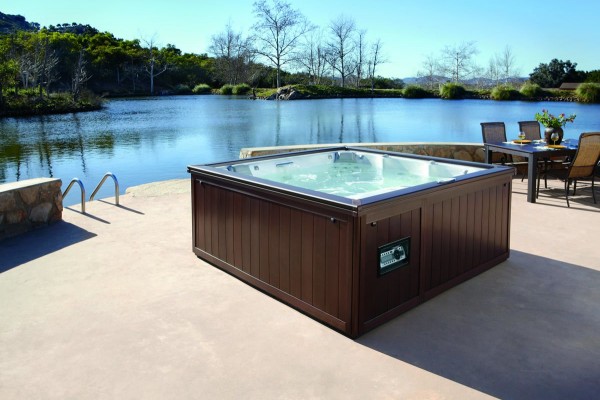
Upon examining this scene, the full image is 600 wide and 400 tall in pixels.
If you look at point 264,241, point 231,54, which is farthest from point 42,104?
point 264,241

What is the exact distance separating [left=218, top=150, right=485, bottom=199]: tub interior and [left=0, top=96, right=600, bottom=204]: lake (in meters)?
4.93

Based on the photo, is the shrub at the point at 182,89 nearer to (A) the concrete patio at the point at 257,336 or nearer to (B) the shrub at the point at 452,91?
(B) the shrub at the point at 452,91

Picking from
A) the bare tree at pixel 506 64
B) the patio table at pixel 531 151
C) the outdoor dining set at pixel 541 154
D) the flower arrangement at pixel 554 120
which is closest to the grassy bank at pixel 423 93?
the bare tree at pixel 506 64

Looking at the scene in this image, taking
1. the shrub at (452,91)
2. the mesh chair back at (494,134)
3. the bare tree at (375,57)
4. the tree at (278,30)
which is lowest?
the mesh chair back at (494,134)

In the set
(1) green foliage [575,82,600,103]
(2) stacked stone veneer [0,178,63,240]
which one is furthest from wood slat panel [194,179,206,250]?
(1) green foliage [575,82,600,103]

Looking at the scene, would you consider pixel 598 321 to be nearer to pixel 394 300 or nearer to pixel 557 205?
pixel 394 300

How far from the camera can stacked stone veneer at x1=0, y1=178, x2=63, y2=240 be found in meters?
4.26

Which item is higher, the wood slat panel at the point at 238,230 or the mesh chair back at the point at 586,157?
the mesh chair back at the point at 586,157

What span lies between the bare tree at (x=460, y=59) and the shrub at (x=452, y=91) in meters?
4.06

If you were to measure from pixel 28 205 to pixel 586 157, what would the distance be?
Result: 207 inches

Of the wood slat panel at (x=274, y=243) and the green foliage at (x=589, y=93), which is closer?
the wood slat panel at (x=274, y=243)

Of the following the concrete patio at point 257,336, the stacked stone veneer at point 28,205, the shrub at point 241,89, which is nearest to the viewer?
the concrete patio at point 257,336

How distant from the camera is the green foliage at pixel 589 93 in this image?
57.1 feet

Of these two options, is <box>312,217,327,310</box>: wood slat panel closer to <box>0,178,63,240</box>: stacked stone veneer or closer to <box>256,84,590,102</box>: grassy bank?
<box>0,178,63,240</box>: stacked stone veneer
